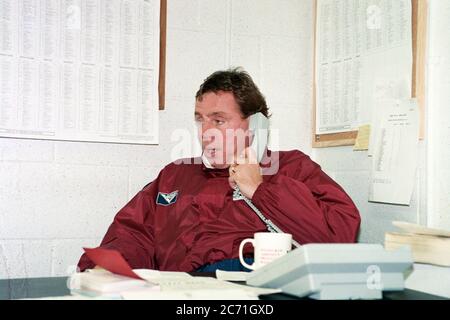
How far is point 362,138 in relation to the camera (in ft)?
6.97

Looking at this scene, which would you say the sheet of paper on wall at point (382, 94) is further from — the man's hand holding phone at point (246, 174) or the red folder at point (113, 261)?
the red folder at point (113, 261)

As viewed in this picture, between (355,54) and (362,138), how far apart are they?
34cm

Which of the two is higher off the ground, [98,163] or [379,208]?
[98,163]

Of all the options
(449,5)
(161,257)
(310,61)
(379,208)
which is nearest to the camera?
(449,5)

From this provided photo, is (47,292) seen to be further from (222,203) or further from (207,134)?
(207,134)

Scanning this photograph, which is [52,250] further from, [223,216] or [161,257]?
[223,216]

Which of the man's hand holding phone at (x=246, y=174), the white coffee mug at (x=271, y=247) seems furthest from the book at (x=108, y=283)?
the man's hand holding phone at (x=246, y=174)

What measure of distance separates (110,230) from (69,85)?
0.57m

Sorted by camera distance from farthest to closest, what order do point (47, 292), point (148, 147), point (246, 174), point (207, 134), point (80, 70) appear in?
1. point (148, 147)
2. point (80, 70)
3. point (207, 134)
4. point (246, 174)
5. point (47, 292)

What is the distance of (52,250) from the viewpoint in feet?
6.72

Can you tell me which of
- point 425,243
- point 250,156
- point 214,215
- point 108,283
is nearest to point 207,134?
point 250,156

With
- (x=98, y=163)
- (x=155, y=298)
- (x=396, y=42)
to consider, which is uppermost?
(x=396, y=42)

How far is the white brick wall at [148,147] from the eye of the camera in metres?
2.00
